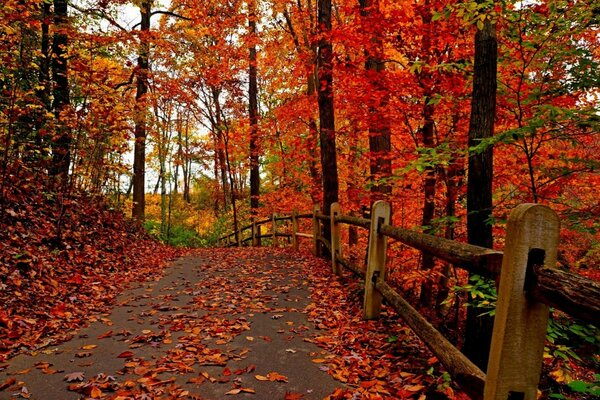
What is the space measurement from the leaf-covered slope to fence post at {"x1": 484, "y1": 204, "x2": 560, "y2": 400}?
180 inches

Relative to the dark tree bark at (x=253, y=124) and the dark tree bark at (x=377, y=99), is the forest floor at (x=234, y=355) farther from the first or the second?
the dark tree bark at (x=253, y=124)

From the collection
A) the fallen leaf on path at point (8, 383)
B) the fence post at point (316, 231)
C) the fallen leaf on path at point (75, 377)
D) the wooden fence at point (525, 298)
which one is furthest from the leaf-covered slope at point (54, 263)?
the wooden fence at point (525, 298)

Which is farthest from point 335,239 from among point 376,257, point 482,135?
point 482,135

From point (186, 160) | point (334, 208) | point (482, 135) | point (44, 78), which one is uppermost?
point (44, 78)

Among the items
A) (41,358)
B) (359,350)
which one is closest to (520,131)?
(359,350)

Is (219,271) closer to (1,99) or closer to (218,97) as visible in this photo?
(1,99)

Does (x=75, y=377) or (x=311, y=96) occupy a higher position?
(x=311, y=96)

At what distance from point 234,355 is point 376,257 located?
203 centimetres

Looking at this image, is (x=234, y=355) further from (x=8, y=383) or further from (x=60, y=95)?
(x=60, y=95)

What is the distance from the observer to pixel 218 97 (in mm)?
22906

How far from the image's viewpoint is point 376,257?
4.95 meters

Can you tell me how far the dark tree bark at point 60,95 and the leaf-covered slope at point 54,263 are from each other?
0.64 m

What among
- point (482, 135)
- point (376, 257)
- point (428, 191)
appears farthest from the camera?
point (428, 191)

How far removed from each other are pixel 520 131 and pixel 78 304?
6.43 meters
